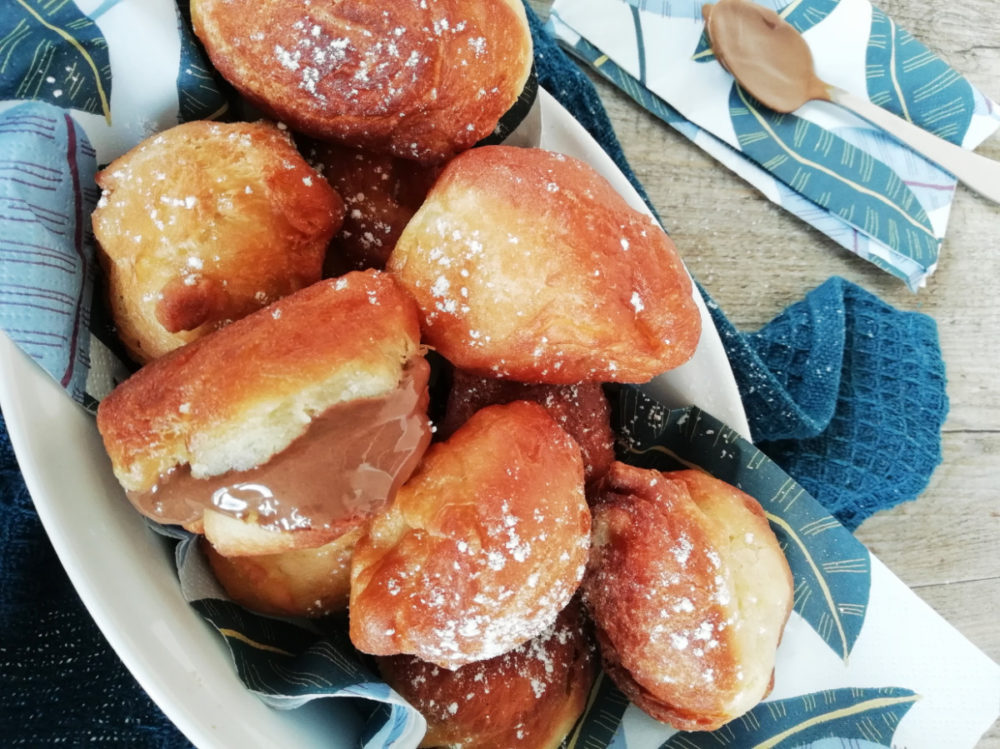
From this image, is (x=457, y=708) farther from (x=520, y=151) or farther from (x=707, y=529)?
(x=520, y=151)

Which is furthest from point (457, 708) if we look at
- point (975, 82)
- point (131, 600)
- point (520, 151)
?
point (975, 82)

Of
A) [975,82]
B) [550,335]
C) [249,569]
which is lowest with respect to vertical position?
[249,569]

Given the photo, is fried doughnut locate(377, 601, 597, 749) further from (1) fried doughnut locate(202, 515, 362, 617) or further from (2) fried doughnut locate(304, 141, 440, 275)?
(2) fried doughnut locate(304, 141, 440, 275)

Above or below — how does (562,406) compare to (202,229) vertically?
below

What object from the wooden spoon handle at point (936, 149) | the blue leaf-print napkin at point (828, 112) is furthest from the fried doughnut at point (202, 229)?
the wooden spoon handle at point (936, 149)

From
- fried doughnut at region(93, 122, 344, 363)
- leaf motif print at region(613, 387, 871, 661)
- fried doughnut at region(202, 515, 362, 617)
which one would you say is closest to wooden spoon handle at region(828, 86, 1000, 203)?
leaf motif print at region(613, 387, 871, 661)

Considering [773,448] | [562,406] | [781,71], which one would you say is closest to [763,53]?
[781,71]

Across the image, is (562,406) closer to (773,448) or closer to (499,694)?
(499,694)

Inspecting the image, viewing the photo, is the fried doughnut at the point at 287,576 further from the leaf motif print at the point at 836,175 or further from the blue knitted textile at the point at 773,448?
the leaf motif print at the point at 836,175
